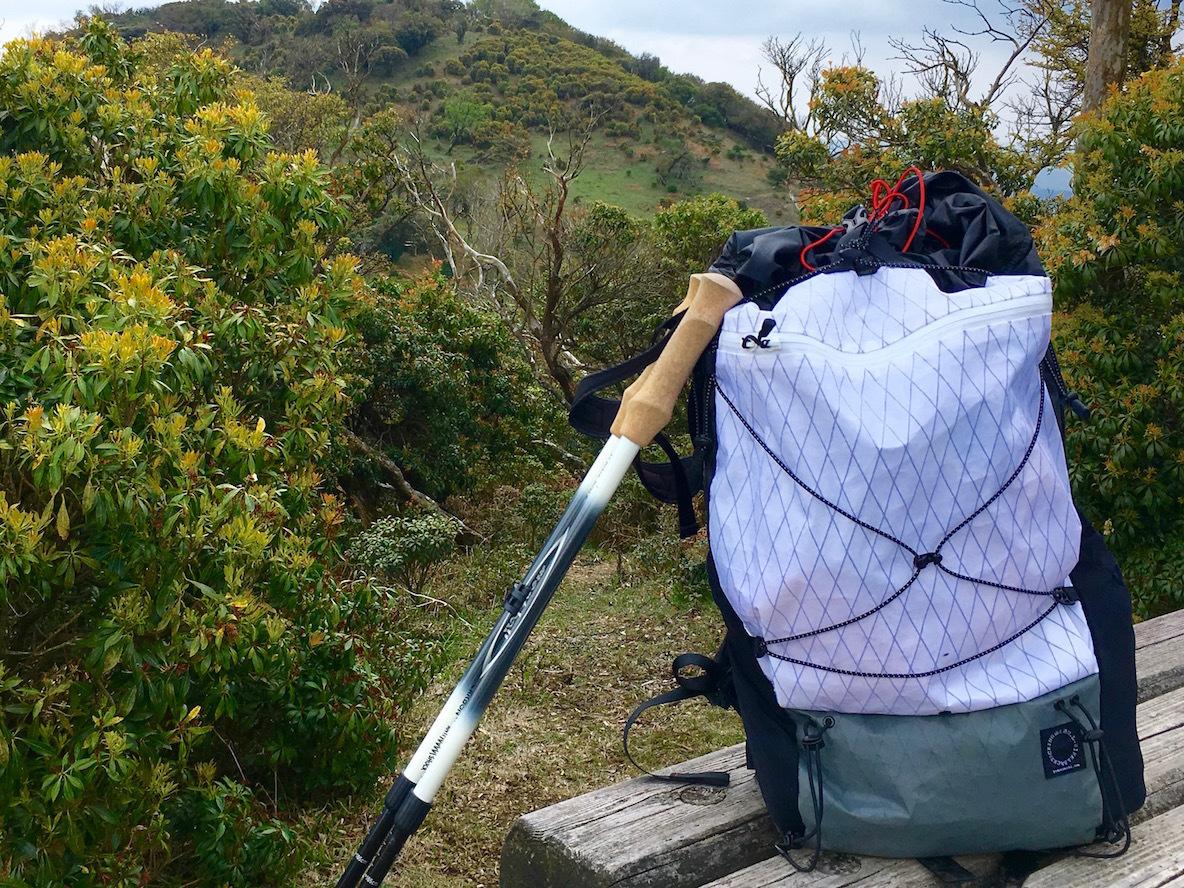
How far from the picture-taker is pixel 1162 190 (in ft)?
13.1

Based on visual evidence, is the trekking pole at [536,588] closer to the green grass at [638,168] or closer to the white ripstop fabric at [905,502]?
the white ripstop fabric at [905,502]

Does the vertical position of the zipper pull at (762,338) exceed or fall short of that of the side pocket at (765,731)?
it exceeds it

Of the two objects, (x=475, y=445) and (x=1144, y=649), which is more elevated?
(x=1144, y=649)

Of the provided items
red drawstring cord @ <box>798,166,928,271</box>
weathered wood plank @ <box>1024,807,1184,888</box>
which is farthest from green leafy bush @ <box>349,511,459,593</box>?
weathered wood plank @ <box>1024,807,1184,888</box>

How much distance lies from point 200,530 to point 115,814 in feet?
1.77

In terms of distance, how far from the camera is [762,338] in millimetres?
1603

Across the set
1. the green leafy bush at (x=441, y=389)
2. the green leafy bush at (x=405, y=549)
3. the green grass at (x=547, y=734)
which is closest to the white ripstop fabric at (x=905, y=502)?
the green grass at (x=547, y=734)

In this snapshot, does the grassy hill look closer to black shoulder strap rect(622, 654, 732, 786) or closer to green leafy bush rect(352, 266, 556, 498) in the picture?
green leafy bush rect(352, 266, 556, 498)

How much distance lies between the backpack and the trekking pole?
0.06 meters

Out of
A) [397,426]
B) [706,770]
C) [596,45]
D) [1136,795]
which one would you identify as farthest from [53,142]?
[596,45]

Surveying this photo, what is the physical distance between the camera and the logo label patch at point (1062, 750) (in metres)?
1.55

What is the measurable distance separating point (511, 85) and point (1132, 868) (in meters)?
38.6

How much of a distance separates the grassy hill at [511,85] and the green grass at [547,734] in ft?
88.2

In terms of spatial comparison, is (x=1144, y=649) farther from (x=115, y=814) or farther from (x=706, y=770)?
(x=115, y=814)
